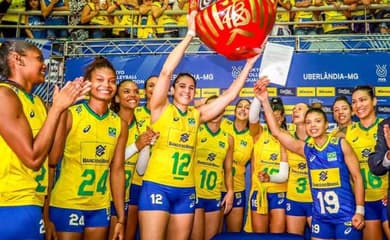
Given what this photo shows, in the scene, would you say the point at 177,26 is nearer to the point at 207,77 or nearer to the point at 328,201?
the point at 207,77

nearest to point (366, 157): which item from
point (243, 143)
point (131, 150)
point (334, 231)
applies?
point (334, 231)

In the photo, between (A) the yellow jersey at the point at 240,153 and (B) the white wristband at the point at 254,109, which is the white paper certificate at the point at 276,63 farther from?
(A) the yellow jersey at the point at 240,153

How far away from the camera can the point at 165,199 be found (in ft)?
14.3

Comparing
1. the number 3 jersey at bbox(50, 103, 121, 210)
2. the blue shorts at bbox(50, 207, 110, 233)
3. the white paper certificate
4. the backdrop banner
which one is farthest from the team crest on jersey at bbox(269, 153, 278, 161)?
the blue shorts at bbox(50, 207, 110, 233)

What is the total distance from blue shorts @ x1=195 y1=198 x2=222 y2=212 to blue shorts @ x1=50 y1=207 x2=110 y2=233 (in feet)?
5.13

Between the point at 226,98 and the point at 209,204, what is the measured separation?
4.45ft

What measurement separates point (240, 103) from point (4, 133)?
4.11 meters

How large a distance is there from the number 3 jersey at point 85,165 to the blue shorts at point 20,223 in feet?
4.21

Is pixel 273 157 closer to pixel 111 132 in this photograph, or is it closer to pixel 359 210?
pixel 359 210

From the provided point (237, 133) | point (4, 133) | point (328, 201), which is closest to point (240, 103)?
point (237, 133)

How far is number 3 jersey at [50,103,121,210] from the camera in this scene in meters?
3.97

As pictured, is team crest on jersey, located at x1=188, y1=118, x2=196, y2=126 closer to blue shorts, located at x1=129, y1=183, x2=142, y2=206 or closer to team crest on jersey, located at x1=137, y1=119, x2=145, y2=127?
team crest on jersey, located at x1=137, y1=119, x2=145, y2=127

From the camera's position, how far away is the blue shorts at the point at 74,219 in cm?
390

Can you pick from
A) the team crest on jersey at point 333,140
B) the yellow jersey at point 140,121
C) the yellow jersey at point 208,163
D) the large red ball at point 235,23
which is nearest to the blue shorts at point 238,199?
the yellow jersey at point 208,163
